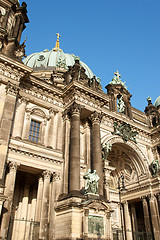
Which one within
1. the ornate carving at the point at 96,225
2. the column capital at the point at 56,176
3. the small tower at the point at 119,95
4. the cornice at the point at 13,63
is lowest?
the ornate carving at the point at 96,225

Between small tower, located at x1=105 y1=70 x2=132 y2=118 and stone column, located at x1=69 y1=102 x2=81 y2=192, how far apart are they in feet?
31.5

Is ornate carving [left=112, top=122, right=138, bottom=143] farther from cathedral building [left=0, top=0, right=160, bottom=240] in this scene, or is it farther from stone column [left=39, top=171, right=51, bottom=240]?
stone column [left=39, top=171, right=51, bottom=240]

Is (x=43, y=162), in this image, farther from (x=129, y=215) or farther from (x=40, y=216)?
(x=129, y=215)

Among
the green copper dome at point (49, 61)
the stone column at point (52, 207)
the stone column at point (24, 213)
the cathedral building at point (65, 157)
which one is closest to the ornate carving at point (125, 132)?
the cathedral building at point (65, 157)

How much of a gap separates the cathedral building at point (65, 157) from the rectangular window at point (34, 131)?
91 mm

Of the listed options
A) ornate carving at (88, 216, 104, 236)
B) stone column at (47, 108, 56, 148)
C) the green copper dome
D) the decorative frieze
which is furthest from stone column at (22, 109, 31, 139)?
the green copper dome

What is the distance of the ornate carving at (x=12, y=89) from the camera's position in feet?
61.1

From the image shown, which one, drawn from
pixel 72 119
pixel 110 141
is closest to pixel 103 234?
pixel 72 119

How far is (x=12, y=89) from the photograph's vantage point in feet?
61.7

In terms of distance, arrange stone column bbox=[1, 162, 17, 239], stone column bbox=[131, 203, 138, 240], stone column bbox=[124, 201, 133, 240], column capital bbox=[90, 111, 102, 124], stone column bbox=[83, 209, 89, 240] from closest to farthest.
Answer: stone column bbox=[1, 162, 17, 239] < stone column bbox=[83, 209, 89, 240] < column capital bbox=[90, 111, 102, 124] < stone column bbox=[124, 201, 133, 240] < stone column bbox=[131, 203, 138, 240]

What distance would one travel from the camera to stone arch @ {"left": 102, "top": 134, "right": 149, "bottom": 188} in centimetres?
2886

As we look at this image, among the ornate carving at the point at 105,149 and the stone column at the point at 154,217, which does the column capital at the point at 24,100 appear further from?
the stone column at the point at 154,217

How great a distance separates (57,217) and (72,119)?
8140 mm

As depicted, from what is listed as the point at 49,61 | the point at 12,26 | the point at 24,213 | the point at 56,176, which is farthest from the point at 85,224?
the point at 49,61
